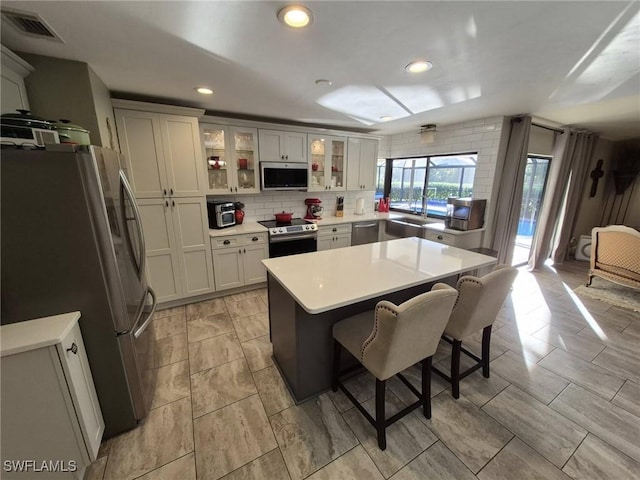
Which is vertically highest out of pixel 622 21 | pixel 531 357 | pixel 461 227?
pixel 622 21

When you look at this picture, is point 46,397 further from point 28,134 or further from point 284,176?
point 284,176

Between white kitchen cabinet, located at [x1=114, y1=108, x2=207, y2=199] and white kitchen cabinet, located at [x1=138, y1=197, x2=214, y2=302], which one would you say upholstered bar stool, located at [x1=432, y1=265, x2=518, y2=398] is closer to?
white kitchen cabinet, located at [x1=138, y1=197, x2=214, y2=302]

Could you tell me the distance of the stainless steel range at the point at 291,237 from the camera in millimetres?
3469

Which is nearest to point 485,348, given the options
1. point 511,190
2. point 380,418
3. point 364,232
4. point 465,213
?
point 380,418

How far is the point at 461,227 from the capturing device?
3455 millimetres

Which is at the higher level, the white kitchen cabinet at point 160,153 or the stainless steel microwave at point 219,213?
the white kitchen cabinet at point 160,153

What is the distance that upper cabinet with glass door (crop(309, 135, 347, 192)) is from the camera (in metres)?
3.99

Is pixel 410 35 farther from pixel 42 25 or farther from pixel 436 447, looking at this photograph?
pixel 436 447

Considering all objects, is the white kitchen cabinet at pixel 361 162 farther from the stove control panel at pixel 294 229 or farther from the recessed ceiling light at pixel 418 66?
the recessed ceiling light at pixel 418 66

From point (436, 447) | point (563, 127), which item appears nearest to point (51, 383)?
point (436, 447)

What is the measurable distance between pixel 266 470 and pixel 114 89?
11.0 feet

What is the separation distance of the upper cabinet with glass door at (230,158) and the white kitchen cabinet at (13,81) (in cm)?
153

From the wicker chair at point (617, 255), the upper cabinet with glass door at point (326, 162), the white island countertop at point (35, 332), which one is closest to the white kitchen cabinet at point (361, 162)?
the upper cabinet with glass door at point (326, 162)

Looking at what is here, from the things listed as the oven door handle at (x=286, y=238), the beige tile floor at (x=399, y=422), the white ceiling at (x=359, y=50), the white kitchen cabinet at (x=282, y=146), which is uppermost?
the white ceiling at (x=359, y=50)
